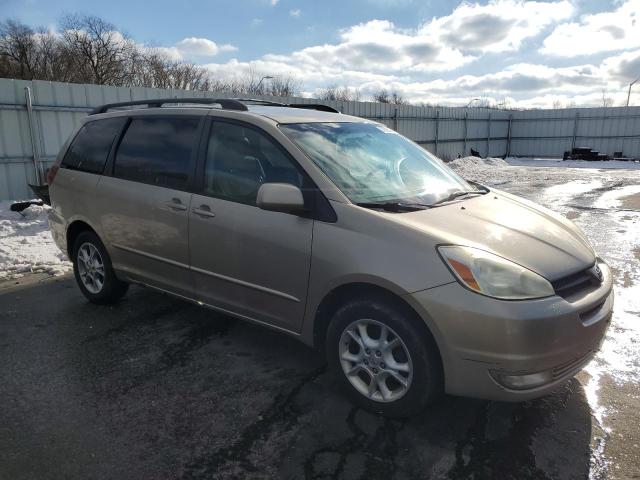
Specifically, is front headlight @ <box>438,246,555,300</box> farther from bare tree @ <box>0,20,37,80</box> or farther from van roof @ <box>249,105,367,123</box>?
bare tree @ <box>0,20,37,80</box>

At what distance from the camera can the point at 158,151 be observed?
13.1ft

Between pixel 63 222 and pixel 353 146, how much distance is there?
3140mm

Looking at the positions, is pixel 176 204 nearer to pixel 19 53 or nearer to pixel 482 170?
pixel 482 170

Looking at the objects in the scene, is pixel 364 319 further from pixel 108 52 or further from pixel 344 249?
pixel 108 52

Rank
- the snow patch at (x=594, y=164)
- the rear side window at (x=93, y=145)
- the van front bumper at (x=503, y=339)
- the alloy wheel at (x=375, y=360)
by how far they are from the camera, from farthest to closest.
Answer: the snow patch at (x=594, y=164), the rear side window at (x=93, y=145), the alloy wheel at (x=375, y=360), the van front bumper at (x=503, y=339)

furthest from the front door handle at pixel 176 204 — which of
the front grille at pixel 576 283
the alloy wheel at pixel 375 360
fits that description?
the front grille at pixel 576 283

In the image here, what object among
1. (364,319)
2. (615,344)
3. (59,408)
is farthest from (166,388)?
(615,344)

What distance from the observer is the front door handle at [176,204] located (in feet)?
12.1

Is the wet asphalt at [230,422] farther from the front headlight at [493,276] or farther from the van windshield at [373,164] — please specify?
the van windshield at [373,164]

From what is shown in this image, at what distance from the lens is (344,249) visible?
2852mm

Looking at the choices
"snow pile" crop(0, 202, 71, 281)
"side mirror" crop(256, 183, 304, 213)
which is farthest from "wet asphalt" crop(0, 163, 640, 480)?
"snow pile" crop(0, 202, 71, 281)

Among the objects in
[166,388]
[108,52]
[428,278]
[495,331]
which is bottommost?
[166,388]

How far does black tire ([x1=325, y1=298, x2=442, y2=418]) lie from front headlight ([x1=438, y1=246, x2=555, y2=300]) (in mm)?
377

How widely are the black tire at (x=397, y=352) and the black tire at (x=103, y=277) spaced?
260 cm
